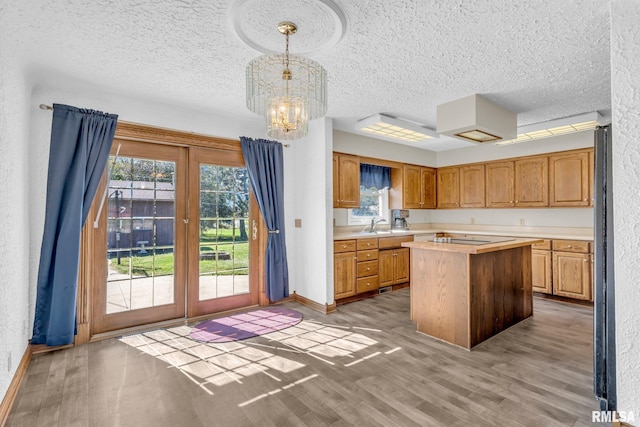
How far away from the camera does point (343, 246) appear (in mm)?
4488

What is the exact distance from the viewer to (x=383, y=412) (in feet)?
6.70

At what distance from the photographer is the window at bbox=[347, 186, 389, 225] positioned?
5668 millimetres

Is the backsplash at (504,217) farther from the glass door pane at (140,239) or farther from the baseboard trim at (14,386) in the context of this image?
the baseboard trim at (14,386)

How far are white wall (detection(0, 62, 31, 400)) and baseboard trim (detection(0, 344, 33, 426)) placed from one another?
5cm

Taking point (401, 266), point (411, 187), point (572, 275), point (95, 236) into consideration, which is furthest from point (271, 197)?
point (572, 275)

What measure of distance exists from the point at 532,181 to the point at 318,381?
473 centimetres

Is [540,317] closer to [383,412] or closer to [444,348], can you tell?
[444,348]

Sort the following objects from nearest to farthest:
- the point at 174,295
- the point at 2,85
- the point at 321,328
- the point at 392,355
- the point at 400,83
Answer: the point at 2,85 → the point at 392,355 → the point at 400,83 → the point at 321,328 → the point at 174,295

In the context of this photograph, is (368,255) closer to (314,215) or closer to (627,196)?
(314,215)

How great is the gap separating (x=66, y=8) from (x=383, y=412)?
128 inches

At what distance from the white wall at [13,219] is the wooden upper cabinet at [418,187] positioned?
17.1ft

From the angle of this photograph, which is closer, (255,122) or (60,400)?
(60,400)

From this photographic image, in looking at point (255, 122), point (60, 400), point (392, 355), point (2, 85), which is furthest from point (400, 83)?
point (60, 400)

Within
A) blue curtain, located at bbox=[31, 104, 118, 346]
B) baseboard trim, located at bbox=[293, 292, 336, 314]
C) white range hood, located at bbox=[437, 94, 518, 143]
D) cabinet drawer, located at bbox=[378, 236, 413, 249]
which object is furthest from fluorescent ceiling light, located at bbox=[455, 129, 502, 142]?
blue curtain, located at bbox=[31, 104, 118, 346]
